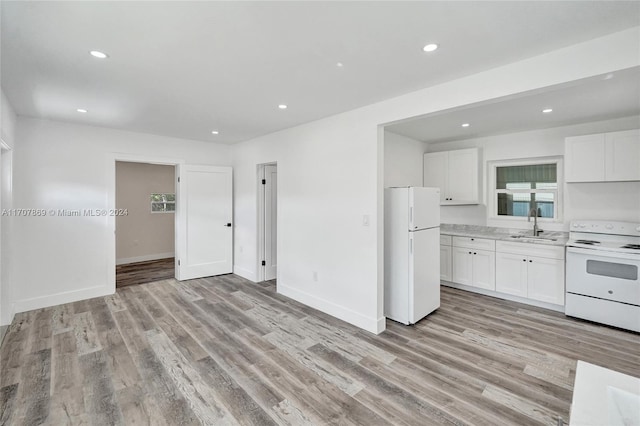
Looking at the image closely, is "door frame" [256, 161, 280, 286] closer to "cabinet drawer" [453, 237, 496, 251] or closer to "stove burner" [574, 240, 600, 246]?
"cabinet drawer" [453, 237, 496, 251]

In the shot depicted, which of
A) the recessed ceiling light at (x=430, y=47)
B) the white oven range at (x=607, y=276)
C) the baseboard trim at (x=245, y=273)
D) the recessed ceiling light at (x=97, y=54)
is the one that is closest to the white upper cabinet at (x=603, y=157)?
the white oven range at (x=607, y=276)

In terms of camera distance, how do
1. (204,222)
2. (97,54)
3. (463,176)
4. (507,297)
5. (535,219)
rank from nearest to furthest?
(97,54) < (507,297) < (535,219) < (463,176) < (204,222)

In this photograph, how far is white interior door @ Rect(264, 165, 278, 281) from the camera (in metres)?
5.05

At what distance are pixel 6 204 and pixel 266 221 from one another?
3.16m

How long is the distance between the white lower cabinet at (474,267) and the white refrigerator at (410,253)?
1055mm

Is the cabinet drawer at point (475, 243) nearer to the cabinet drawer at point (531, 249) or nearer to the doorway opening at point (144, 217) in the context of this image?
the cabinet drawer at point (531, 249)

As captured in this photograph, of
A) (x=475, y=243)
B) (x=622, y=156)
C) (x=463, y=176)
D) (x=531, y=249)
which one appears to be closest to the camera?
(x=622, y=156)

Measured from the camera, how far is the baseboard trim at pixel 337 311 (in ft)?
10.4

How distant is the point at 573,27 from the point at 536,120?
235 cm

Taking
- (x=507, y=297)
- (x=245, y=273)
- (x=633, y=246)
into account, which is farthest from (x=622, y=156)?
(x=245, y=273)

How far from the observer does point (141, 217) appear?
22.0 ft

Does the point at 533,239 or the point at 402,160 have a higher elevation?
the point at 402,160

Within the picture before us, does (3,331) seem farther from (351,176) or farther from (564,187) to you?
(564,187)

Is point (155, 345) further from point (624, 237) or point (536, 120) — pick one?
point (624, 237)
